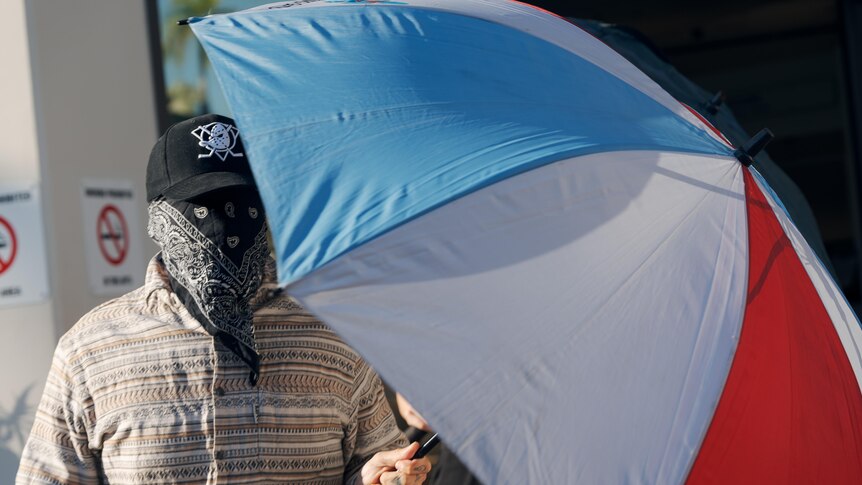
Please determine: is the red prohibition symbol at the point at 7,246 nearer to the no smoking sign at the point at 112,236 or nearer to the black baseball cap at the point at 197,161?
the no smoking sign at the point at 112,236

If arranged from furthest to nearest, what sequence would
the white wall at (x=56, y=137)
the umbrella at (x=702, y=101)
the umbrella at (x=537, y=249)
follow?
the white wall at (x=56, y=137) → the umbrella at (x=702, y=101) → the umbrella at (x=537, y=249)

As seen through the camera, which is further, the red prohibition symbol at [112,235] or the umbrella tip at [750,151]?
the red prohibition symbol at [112,235]

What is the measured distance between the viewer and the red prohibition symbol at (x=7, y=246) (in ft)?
12.7

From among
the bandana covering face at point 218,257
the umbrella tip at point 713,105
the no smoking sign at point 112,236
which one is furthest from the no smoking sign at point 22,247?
the umbrella tip at point 713,105

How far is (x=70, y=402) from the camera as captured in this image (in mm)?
2363

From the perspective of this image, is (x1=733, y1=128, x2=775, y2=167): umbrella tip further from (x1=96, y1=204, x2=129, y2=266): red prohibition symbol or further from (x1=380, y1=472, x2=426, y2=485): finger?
(x1=96, y1=204, x2=129, y2=266): red prohibition symbol

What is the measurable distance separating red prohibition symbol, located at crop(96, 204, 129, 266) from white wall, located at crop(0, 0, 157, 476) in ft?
0.21

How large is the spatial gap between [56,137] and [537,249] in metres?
2.47

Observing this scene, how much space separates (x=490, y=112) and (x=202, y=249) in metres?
0.68

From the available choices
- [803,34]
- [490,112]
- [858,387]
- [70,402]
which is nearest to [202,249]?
[70,402]

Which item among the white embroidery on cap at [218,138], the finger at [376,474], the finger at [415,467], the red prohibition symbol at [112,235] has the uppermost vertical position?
the white embroidery on cap at [218,138]

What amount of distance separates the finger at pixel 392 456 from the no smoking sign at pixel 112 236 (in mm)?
1992

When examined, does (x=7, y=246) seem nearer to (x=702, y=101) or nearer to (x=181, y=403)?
(x=181, y=403)

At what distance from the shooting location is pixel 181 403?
2.32 meters
